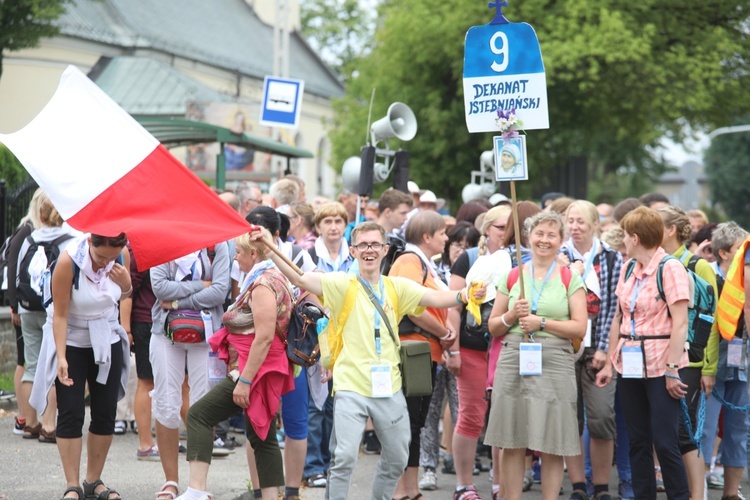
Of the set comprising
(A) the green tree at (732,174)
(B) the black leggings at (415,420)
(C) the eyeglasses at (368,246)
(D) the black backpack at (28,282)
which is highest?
(A) the green tree at (732,174)

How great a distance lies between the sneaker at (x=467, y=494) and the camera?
808 centimetres

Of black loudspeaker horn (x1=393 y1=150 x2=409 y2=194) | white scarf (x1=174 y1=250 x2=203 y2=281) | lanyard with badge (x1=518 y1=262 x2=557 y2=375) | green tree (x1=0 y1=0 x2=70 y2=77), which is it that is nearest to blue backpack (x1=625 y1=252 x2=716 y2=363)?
lanyard with badge (x1=518 y1=262 x2=557 y2=375)

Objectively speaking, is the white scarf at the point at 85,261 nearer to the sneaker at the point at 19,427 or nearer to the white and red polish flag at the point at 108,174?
the white and red polish flag at the point at 108,174

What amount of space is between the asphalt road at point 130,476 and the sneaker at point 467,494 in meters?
0.29

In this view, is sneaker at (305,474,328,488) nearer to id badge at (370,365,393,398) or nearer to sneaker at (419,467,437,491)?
sneaker at (419,467,437,491)

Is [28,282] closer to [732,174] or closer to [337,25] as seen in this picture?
[337,25]

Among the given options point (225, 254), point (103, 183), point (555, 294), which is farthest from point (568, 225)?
point (103, 183)

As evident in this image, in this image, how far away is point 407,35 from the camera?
2828 centimetres

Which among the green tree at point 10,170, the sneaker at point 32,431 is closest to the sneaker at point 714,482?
the sneaker at point 32,431

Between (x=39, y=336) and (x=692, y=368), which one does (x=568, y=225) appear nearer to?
(x=692, y=368)

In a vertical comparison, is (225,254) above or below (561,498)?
above

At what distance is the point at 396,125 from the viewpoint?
11812 mm

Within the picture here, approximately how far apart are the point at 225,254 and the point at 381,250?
1542mm

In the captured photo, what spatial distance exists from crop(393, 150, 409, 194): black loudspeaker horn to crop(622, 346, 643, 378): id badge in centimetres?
520
